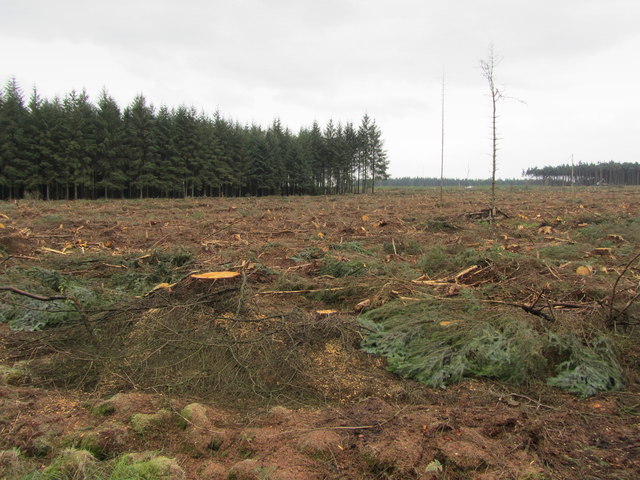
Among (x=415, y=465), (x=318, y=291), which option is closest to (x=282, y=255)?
(x=318, y=291)

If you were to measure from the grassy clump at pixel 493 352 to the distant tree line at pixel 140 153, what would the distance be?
38538 millimetres

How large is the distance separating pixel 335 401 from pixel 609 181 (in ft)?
384

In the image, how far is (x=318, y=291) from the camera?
6172mm

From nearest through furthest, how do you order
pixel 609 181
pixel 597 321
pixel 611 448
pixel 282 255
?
pixel 611 448 → pixel 597 321 → pixel 282 255 → pixel 609 181

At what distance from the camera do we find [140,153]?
4150cm

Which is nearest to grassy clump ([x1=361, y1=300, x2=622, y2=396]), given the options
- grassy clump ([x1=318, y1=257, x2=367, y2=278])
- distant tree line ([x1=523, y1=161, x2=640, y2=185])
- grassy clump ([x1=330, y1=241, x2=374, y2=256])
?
grassy clump ([x1=318, y1=257, x2=367, y2=278])

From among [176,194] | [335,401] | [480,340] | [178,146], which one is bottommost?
[335,401]

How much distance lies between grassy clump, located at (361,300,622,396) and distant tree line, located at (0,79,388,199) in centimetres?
3854

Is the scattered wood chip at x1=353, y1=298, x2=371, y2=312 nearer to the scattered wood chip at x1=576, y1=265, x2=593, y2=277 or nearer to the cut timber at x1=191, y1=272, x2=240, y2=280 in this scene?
the cut timber at x1=191, y1=272, x2=240, y2=280

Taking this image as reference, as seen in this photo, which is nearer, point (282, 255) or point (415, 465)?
point (415, 465)

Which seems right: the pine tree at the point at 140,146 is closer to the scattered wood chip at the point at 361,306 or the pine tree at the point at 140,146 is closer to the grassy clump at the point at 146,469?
the scattered wood chip at the point at 361,306

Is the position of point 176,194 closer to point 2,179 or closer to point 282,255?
point 2,179

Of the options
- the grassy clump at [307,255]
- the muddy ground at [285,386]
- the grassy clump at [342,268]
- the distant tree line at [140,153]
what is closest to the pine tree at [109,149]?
the distant tree line at [140,153]

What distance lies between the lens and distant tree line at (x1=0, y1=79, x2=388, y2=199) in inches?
1442
